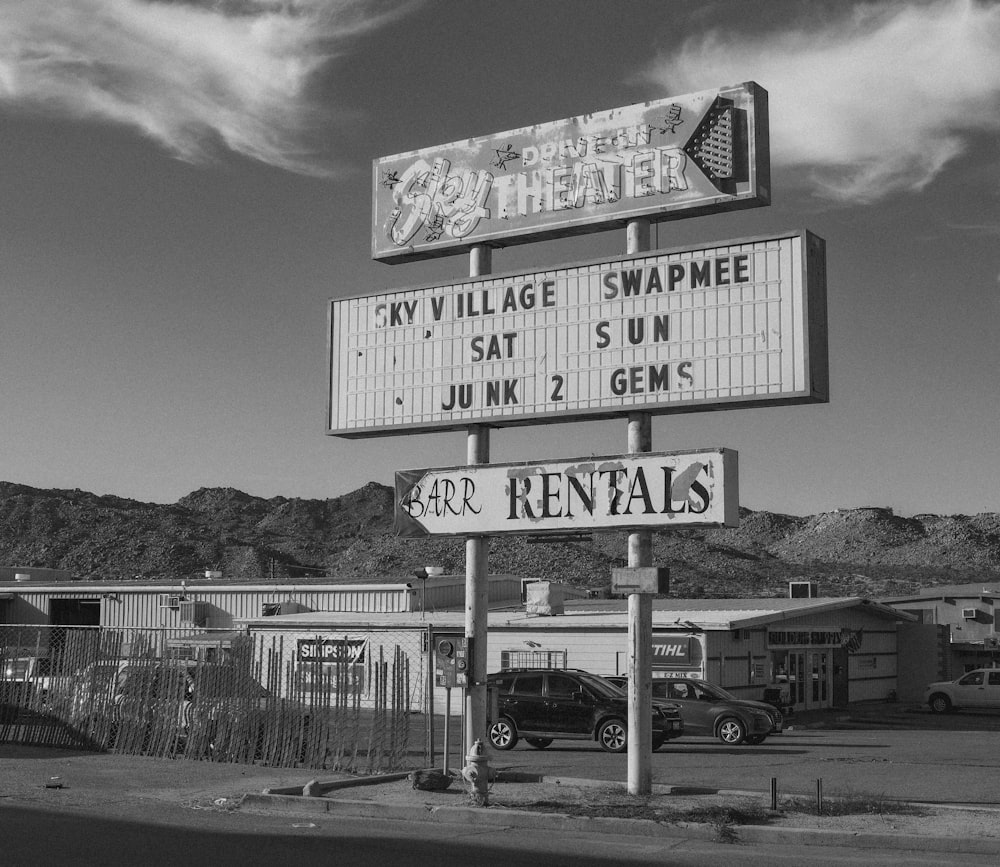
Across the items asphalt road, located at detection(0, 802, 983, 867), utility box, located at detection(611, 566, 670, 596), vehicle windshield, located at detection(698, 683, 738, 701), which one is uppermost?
utility box, located at detection(611, 566, 670, 596)

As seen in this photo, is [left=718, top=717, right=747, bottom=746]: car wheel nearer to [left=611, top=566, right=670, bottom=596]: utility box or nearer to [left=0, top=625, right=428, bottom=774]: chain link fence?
[left=0, top=625, right=428, bottom=774]: chain link fence

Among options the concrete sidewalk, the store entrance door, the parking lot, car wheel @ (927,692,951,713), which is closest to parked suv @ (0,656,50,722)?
the concrete sidewalk

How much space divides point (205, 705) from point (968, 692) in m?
26.7

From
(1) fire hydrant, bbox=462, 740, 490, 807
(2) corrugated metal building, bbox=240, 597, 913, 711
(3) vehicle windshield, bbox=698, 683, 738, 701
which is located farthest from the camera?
(2) corrugated metal building, bbox=240, 597, 913, 711

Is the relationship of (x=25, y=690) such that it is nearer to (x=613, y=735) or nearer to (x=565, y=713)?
(x=565, y=713)

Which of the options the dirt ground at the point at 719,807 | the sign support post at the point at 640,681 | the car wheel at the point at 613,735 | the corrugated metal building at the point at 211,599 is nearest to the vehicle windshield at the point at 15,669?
the dirt ground at the point at 719,807

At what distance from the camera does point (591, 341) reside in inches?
648

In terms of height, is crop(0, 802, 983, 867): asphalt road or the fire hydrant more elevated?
the fire hydrant

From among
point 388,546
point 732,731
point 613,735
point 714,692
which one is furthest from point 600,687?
point 388,546

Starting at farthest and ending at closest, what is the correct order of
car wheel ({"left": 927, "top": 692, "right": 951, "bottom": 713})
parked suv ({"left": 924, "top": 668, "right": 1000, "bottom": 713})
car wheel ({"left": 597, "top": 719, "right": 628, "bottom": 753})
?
car wheel ({"left": 927, "top": 692, "right": 951, "bottom": 713})
parked suv ({"left": 924, "top": 668, "right": 1000, "bottom": 713})
car wheel ({"left": 597, "top": 719, "right": 628, "bottom": 753})

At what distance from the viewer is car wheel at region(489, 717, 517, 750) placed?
24.8m

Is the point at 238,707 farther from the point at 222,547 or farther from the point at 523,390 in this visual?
the point at 222,547

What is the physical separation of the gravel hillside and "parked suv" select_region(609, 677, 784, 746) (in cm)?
5543

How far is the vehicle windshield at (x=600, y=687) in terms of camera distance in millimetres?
24281
